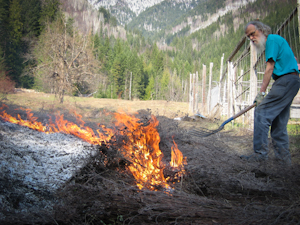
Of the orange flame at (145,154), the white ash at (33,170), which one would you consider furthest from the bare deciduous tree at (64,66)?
the orange flame at (145,154)

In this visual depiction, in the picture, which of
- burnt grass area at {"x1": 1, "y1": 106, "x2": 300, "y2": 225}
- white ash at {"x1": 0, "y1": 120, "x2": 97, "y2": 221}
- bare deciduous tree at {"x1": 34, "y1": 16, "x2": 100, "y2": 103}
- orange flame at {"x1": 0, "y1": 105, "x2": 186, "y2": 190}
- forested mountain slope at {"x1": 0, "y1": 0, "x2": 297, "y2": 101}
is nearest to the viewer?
burnt grass area at {"x1": 1, "y1": 106, "x2": 300, "y2": 225}

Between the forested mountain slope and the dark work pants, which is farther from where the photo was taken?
the forested mountain slope

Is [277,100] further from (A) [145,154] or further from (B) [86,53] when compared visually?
(B) [86,53]

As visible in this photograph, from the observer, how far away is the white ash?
192cm

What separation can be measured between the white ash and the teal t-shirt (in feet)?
9.28

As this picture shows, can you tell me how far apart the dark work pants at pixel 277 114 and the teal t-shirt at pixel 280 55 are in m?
0.12

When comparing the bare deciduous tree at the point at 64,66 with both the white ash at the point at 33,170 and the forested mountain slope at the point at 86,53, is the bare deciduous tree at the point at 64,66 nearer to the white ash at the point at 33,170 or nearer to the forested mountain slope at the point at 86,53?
the forested mountain slope at the point at 86,53

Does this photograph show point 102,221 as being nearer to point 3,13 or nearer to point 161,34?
point 3,13

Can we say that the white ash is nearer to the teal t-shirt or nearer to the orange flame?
the orange flame

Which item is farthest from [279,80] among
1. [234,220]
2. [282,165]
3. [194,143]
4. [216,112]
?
[216,112]

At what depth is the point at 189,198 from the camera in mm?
1783

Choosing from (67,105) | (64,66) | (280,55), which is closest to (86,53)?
(64,66)

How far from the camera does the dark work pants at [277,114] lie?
289 centimetres

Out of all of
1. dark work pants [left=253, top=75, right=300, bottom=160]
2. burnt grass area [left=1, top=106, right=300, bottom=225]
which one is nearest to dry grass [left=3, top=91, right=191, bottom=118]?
dark work pants [left=253, top=75, right=300, bottom=160]
